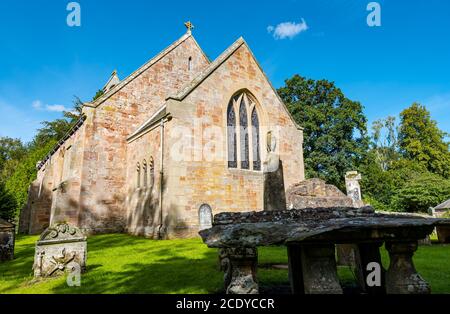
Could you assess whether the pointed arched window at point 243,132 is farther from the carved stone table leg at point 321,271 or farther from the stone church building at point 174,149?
the carved stone table leg at point 321,271

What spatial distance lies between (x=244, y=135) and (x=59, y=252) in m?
11.8

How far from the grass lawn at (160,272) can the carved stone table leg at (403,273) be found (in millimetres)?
1821

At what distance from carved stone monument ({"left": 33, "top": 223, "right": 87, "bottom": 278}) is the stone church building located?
5.70 metres

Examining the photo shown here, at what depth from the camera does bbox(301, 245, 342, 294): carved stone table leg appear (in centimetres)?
385

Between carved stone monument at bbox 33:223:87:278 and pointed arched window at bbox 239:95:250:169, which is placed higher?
pointed arched window at bbox 239:95:250:169

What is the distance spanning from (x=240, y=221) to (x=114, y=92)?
15900mm

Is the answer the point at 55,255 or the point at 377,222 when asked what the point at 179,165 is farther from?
the point at 377,222

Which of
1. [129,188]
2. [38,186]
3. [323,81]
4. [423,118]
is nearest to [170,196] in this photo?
[129,188]

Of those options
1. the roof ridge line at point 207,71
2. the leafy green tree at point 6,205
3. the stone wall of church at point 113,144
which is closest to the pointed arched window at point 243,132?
the roof ridge line at point 207,71

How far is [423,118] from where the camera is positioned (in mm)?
39281

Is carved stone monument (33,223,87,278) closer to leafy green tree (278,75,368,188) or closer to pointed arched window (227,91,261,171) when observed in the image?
pointed arched window (227,91,261,171)

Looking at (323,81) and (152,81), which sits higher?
(323,81)

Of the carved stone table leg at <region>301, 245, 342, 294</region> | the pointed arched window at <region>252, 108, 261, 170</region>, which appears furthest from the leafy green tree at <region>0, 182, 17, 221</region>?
the carved stone table leg at <region>301, 245, 342, 294</region>

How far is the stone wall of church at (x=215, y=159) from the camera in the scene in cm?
1393
